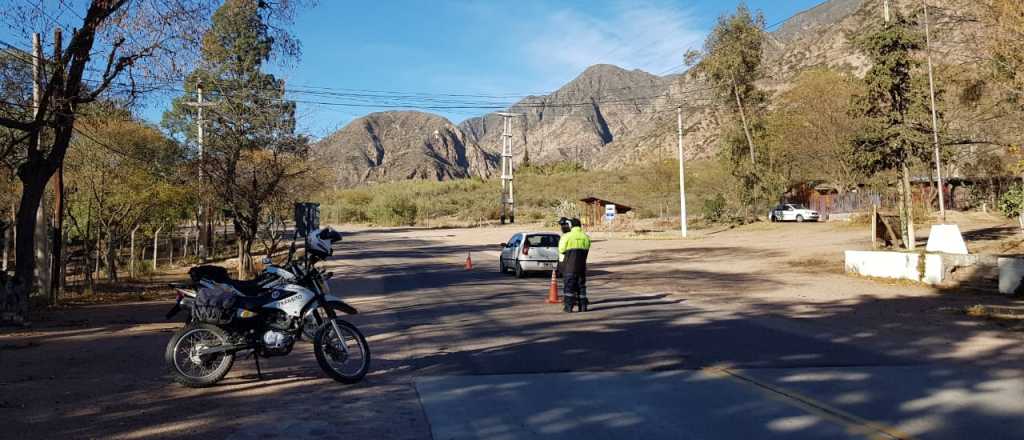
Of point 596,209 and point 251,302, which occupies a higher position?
point 596,209

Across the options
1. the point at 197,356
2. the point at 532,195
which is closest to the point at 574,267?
the point at 197,356

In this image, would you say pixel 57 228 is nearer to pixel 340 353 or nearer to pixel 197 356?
pixel 197 356

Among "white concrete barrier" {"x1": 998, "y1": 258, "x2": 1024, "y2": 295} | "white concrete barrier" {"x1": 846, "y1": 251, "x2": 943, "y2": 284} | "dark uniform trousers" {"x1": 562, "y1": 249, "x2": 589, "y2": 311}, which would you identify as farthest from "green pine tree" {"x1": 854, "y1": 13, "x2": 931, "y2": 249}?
"dark uniform trousers" {"x1": 562, "y1": 249, "x2": 589, "y2": 311}

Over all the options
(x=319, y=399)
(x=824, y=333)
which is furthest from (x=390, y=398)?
(x=824, y=333)

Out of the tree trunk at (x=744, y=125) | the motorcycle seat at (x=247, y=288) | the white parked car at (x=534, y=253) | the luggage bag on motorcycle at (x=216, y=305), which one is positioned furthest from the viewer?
the tree trunk at (x=744, y=125)

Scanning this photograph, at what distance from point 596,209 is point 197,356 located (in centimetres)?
5705

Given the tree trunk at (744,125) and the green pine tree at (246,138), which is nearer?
the green pine tree at (246,138)

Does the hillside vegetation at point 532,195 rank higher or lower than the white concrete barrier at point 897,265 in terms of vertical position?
higher

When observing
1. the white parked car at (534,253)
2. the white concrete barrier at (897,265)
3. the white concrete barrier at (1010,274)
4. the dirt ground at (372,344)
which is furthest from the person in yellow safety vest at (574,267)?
the white concrete barrier at (897,265)

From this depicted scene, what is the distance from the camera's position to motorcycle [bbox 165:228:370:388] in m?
7.90

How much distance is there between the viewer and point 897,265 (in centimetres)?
1992

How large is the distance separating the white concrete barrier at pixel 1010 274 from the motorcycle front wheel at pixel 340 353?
46.9 ft

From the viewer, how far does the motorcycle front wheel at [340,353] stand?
7965 millimetres

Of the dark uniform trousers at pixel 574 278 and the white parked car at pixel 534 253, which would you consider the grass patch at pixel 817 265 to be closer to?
the white parked car at pixel 534 253
